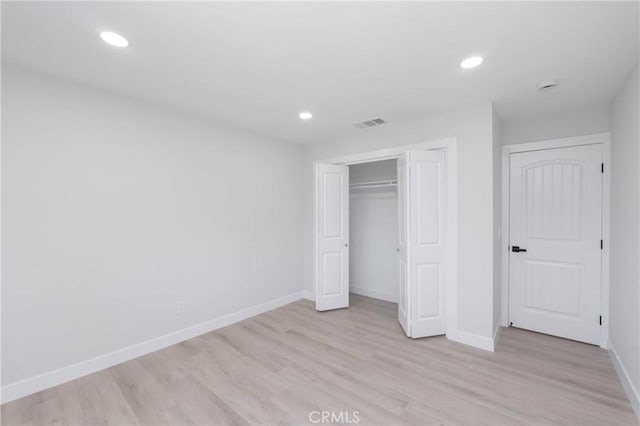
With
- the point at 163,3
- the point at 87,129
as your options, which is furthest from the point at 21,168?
the point at 163,3

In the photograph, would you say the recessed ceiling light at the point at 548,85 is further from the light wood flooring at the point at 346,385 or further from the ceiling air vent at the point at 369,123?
the light wood flooring at the point at 346,385

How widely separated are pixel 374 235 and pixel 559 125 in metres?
2.82

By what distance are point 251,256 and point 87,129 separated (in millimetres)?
2292

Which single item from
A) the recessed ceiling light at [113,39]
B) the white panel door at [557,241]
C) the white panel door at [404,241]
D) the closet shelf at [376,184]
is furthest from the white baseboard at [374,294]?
the recessed ceiling light at [113,39]

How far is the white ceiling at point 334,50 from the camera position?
1598mm

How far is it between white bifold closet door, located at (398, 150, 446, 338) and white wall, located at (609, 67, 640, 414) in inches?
57.4

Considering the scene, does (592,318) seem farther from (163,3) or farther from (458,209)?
(163,3)

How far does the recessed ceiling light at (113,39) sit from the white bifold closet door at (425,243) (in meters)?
2.75

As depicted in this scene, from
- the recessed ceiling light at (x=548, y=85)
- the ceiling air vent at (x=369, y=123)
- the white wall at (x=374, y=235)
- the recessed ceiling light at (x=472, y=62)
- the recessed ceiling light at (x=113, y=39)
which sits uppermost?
the recessed ceiling light at (x=113, y=39)

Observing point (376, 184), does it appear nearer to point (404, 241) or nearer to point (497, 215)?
point (404, 241)

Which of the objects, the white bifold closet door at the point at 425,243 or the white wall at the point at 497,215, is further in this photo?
the white bifold closet door at the point at 425,243

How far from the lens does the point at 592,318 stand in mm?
3037

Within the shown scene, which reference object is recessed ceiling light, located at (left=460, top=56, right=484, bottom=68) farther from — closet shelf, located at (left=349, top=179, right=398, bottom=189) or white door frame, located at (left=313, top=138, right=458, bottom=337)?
closet shelf, located at (left=349, top=179, right=398, bottom=189)

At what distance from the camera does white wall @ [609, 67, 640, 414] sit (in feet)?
6.91
